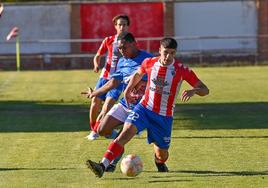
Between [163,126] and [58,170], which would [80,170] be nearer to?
[58,170]

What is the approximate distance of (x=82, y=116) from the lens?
18688mm

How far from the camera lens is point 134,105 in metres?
11.9

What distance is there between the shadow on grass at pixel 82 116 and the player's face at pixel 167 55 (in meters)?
5.34

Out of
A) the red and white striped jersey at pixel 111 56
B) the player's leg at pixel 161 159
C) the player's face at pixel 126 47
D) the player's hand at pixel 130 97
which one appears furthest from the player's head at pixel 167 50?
the red and white striped jersey at pixel 111 56

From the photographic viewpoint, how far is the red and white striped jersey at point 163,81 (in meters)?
11.1

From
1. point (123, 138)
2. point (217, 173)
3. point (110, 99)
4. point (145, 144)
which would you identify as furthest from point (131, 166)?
point (110, 99)

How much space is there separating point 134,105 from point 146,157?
1018 mm

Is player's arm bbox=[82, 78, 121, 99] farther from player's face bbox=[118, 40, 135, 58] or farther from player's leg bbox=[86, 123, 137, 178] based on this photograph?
player's leg bbox=[86, 123, 137, 178]

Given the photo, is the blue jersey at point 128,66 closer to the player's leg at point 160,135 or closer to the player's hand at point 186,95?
the player's leg at point 160,135

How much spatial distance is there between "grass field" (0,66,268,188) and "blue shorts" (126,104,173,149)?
16.4 inches

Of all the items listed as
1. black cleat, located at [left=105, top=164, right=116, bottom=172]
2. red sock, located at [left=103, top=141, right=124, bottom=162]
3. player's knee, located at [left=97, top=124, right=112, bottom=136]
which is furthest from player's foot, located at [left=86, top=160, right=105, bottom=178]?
player's knee, located at [left=97, top=124, right=112, bottom=136]

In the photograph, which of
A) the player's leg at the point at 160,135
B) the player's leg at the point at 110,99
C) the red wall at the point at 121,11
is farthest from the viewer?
the red wall at the point at 121,11

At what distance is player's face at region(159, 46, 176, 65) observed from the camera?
10797mm

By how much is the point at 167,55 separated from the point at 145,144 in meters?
3.35
